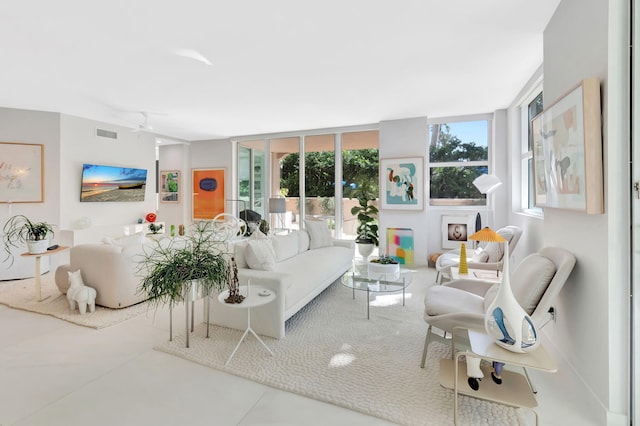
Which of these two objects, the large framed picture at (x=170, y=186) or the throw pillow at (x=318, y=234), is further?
the large framed picture at (x=170, y=186)

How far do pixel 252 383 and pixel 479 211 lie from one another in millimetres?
4721

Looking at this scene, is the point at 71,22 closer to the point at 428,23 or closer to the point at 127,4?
the point at 127,4

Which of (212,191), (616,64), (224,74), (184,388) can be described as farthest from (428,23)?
(212,191)

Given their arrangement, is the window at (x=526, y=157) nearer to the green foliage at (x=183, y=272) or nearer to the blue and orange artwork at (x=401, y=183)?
the blue and orange artwork at (x=401, y=183)

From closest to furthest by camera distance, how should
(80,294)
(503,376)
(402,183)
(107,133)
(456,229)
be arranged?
(503,376) < (80,294) < (456,229) < (402,183) < (107,133)

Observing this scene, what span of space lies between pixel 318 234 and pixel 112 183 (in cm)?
416

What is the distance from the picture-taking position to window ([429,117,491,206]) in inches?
210

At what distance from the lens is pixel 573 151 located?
1.90 meters

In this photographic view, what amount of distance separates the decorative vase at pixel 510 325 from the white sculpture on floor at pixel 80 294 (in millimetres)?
3636

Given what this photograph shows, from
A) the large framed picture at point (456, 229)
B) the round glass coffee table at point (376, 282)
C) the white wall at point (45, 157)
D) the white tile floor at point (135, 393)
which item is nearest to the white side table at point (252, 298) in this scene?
the white tile floor at point (135, 393)

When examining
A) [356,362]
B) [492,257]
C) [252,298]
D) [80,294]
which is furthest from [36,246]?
[492,257]

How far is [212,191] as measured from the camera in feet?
24.1

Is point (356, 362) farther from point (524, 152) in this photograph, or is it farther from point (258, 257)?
point (524, 152)

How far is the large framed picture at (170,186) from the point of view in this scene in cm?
754
